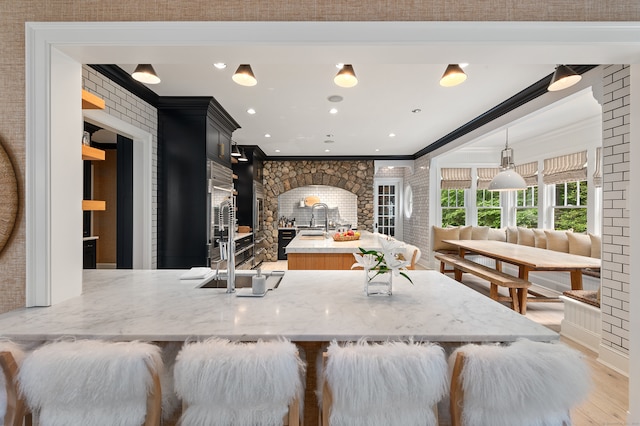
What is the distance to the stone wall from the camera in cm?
835

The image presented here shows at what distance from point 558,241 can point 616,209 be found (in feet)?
9.79

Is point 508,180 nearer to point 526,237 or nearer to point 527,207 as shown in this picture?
point 526,237

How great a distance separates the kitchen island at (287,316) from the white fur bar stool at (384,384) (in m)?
0.18

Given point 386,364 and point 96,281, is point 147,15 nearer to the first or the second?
point 96,281

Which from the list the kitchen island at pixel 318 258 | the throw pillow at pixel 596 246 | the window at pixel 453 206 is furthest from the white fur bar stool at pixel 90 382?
the window at pixel 453 206

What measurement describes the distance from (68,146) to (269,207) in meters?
6.91

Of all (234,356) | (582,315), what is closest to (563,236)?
(582,315)

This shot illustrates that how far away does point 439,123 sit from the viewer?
17.0ft

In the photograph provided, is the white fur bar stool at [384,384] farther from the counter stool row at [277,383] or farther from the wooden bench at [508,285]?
the wooden bench at [508,285]

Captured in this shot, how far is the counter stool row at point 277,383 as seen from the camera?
973mm

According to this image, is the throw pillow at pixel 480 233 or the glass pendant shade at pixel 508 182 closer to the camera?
the glass pendant shade at pixel 508 182

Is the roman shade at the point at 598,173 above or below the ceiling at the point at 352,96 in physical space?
below

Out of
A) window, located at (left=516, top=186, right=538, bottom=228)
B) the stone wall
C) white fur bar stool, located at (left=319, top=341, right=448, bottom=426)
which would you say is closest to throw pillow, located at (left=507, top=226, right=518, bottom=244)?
window, located at (left=516, top=186, right=538, bottom=228)

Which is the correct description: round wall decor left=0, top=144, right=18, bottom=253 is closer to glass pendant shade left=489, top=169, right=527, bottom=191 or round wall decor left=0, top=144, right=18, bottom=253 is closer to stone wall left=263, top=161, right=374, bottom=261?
glass pendant shade left=489, top=169, right=527, bottom=191
